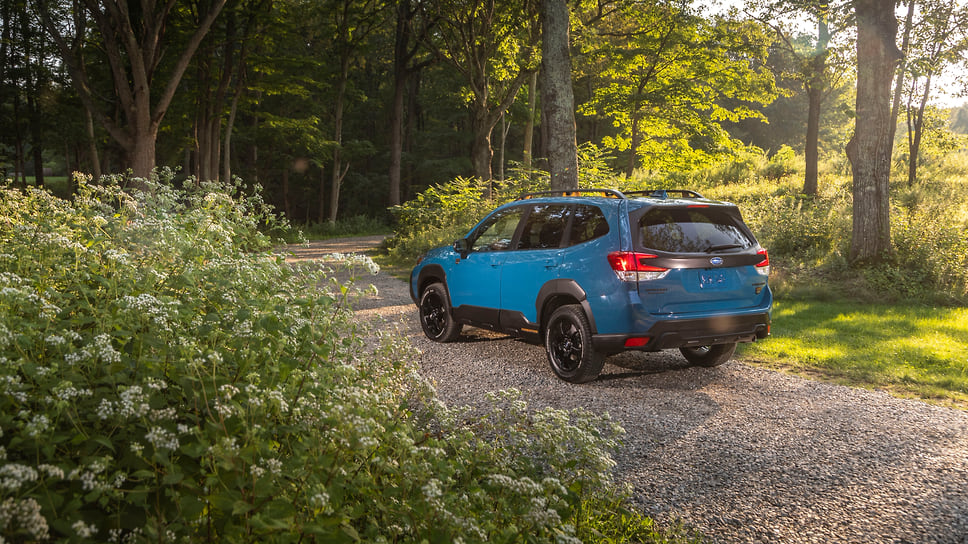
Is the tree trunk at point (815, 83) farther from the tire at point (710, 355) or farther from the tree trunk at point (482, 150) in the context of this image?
the tire at point (710, 355)

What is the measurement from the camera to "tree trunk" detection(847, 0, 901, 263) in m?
12.5

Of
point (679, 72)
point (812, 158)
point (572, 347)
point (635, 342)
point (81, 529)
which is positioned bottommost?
point (572, 347)

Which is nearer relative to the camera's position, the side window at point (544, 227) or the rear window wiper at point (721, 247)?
the rear window wiper at point (721, 247)

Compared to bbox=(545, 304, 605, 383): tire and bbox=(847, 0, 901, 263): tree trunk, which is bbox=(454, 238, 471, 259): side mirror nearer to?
bbox=(545, 304, 605, 383): tire

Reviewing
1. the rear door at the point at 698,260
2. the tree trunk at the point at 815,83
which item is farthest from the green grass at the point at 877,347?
the tree trunk at the point at 815,83

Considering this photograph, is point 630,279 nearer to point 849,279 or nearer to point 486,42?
point 849,279

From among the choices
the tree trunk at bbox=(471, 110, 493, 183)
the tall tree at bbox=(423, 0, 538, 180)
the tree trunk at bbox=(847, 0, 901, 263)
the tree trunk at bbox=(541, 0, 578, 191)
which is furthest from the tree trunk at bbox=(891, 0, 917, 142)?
the tree trunk at bbox=(471, 110, 493, 183)

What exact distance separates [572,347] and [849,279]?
8.61 meters

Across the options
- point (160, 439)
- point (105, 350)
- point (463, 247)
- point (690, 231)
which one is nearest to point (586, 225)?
point (690, 231)

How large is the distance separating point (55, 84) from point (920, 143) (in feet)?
132

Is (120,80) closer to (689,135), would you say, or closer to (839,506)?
(839,506)

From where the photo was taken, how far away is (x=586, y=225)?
659 cm

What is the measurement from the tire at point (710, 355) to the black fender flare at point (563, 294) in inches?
67.2

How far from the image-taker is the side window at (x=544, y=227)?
6918 mm
